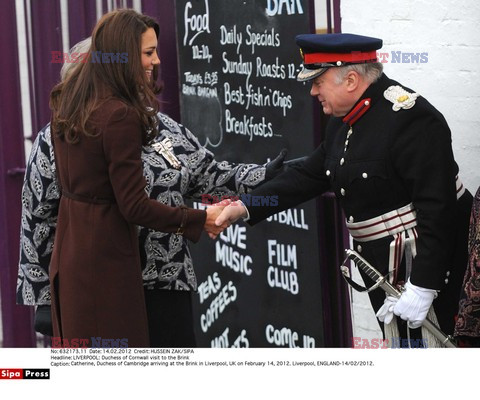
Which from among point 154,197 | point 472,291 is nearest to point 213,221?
point 154,197

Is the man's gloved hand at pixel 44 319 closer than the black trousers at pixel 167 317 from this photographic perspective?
No

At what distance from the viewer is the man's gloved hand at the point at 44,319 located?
469 centimetres

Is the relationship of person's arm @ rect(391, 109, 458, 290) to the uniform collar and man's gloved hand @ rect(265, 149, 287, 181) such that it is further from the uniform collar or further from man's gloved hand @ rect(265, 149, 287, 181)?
man's gloved hand @ rect(265, 149, 287, 181)

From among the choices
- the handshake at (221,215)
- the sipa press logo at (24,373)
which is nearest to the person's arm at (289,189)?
the handshake at (221,215)

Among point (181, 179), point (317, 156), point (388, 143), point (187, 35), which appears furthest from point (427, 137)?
point (187, 35)

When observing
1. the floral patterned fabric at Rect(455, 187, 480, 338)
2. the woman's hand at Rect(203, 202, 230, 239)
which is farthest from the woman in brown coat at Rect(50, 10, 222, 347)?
the floral patterned fabric at Rect(455, 187, 480, 338)

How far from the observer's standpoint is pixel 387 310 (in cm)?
427

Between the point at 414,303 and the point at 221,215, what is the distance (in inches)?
39.3

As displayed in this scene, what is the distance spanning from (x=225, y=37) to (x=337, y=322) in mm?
1613

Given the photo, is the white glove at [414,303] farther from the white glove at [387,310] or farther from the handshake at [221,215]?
the handshake at [221,215]

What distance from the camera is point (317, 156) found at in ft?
15.5

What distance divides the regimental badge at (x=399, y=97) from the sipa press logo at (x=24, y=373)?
1876 millimetres

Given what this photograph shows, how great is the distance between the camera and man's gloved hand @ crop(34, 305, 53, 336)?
4.69 meters

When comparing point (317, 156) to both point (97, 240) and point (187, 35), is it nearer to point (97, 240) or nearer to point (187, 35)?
point (97, 240)
